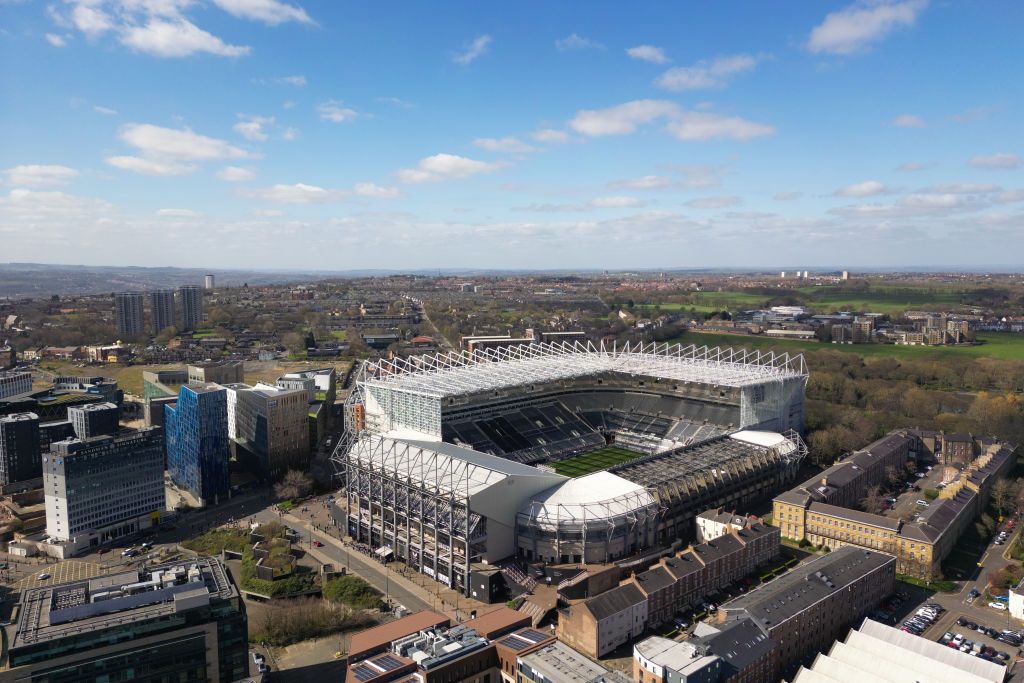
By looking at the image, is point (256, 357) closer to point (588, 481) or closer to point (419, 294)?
point (588, 481)

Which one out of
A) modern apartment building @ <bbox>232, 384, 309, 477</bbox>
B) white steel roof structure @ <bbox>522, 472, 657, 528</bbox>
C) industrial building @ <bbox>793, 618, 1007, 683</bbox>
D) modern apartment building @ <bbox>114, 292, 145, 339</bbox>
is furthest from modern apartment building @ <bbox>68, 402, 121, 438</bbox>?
modern apartment building @ <bbox>114, 292, 145, 339</bbox>

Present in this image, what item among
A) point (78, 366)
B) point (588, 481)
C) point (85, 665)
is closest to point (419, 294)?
point (78, 366)

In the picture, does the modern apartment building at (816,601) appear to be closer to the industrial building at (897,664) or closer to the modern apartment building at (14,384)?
the industrial building at (897,664)

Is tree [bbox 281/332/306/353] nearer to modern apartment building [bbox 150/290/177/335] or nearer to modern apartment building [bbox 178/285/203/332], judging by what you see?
modern apartment building [bbox 178/285/203/332]

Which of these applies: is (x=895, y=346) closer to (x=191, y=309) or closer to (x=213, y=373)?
(x=213, y=373)

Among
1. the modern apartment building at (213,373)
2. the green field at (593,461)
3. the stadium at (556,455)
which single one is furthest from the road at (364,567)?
the modern apartment building at (213,373)

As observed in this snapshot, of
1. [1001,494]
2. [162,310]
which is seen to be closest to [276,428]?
[1001,494]
